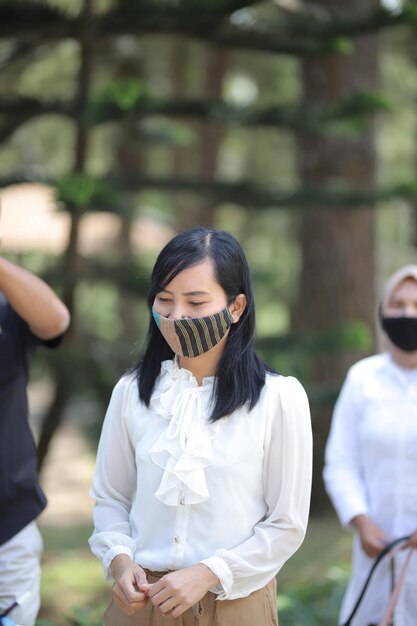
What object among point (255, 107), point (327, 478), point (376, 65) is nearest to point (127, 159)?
point (376, 65)

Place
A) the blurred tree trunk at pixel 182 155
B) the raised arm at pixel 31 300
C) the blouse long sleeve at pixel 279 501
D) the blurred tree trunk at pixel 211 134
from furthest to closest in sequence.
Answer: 1. the blurred tree trunk at pixel 182 155
2. the blurred tree trunk at pixel 211 134
3. the raised arm at pixel 31 300
4. the blouse long sleeve at pixel 279 501

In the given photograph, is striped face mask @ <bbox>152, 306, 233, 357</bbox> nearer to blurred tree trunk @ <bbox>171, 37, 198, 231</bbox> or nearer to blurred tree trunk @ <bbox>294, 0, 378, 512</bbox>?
blurred tree trunk @ <bbox>294, 0, 378, 512</bbox>

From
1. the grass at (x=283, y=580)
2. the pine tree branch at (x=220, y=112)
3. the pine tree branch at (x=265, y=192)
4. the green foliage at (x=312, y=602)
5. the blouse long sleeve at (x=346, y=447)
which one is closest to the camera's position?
the blouse long sleeve at (x=346, y=447)

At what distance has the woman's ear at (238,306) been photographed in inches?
103

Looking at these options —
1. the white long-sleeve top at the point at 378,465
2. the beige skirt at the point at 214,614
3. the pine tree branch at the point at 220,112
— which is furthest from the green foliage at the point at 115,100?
the beige skirt at the point at 214,614

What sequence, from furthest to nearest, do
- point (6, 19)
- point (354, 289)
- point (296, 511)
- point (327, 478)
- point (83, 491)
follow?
point (83, 491) < point (354, 289) < point (6, 19) < point (327, 478) < point (296, 511)

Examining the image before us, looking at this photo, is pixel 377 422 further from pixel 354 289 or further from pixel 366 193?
pixel 354 289

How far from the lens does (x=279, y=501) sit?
2.49 meters

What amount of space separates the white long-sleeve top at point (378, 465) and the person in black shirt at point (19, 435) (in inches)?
52.1

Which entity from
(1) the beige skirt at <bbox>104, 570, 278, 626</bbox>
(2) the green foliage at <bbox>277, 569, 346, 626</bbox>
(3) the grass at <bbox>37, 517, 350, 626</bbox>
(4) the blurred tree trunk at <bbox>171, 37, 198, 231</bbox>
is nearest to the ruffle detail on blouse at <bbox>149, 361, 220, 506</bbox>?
(1) the beige skirt at <bbox>104, 570, 278, 626</bbox>

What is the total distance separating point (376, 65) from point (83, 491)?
6.76 meters

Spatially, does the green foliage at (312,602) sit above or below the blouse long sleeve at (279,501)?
below

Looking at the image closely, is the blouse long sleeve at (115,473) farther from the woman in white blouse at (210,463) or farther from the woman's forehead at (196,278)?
the woman's forehead at (196,278)

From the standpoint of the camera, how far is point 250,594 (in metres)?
2.53
